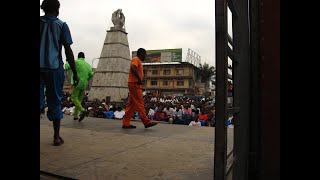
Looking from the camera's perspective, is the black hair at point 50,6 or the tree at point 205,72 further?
the tree at point 205,72

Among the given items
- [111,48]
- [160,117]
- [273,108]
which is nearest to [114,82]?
[111,48]

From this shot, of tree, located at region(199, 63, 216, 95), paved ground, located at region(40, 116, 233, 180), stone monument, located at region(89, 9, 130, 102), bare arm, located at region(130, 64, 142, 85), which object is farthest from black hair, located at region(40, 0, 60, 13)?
tree, located at region(199, 63, 216, 95)

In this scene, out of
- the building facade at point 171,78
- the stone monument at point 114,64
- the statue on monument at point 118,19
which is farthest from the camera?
the building facade at point 171,78

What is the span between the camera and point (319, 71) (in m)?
1.32

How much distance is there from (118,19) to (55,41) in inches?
435

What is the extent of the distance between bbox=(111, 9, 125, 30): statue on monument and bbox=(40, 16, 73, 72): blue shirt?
409 inches

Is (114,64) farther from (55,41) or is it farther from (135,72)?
(55,41)

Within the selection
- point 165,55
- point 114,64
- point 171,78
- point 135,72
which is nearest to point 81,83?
point 135,72

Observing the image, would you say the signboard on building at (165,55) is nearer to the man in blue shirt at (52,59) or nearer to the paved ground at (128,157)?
the paved ground at (128,157)

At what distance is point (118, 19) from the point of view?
13977 millimetres

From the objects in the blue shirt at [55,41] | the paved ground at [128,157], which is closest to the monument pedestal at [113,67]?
the paved ground at [128,157]

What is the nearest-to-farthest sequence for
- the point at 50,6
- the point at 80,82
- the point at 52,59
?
the point at 52,59 < the point at 50,6 < the point at 80,82

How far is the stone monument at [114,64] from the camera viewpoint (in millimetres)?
13914
